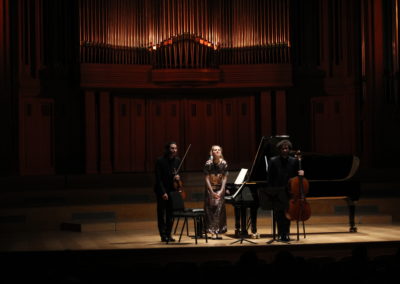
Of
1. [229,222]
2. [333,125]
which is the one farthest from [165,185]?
[333,125]

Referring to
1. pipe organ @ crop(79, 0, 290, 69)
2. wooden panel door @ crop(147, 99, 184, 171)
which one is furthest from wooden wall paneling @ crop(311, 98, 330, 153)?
wooden panel door @ crop(147, 99, 184, 171)

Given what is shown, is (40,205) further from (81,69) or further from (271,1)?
(271,1)

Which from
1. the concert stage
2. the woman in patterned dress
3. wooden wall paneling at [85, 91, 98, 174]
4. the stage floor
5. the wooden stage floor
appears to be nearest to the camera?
the concert stage

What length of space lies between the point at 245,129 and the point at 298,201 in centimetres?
543

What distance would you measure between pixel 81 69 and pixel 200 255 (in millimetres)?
5567

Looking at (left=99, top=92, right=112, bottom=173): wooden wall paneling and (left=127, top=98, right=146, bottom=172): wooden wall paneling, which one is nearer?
(left=99, top=92, right=112, bottom=173): wooden wall paneling

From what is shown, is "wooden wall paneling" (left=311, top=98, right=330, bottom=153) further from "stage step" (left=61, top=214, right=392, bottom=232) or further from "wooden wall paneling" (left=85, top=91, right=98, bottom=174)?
"wooden wall paneling" (left=85, top=91, right=98, bottom=174)

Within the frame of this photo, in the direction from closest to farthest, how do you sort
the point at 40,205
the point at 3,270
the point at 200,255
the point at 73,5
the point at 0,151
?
the point at 3,270 → the point at 200,255 → the point at 40,205 → the point at 0,151 → the point at 73,5

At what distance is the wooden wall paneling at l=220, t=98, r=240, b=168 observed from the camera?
13.3 metres

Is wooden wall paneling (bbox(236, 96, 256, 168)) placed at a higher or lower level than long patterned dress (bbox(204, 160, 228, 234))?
higher

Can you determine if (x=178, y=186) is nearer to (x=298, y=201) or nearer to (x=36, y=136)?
(x=298, y=201)

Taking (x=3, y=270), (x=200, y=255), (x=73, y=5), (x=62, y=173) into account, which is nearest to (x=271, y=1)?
(x=73, y=5)

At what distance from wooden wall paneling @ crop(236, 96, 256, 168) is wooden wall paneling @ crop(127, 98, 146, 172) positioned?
1.70 metres

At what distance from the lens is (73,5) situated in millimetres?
12602
